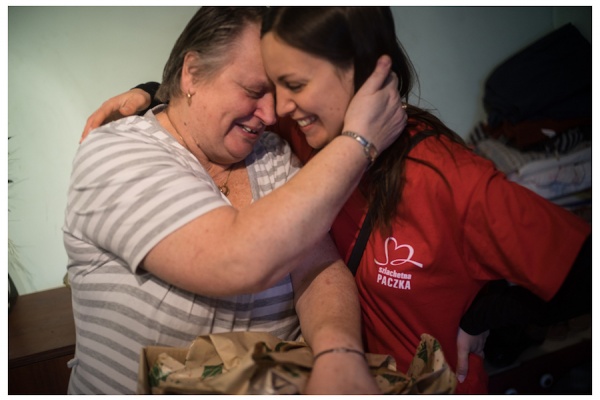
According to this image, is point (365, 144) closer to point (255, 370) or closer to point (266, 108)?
point (266, 108)

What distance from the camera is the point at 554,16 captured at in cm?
240

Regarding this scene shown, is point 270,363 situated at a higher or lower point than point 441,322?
higher

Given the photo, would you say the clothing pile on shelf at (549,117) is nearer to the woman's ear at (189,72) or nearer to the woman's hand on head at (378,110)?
the woman's hand on head at (378,110)

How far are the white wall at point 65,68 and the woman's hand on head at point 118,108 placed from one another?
31.5 inches

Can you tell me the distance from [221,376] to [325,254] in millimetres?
504

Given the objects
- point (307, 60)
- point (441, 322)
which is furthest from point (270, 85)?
point (441, 322)

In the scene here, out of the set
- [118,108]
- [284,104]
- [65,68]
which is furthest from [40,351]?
[284,104]

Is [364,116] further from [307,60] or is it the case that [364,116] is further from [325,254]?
[325,254]

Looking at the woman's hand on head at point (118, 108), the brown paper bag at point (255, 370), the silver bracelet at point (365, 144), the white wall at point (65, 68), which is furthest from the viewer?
the white wall at point (65, 68)

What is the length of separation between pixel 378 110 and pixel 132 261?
67 centimetres

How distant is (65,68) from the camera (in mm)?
1959

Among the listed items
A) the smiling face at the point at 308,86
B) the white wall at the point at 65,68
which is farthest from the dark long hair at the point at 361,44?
the white wall at the point at 65,68

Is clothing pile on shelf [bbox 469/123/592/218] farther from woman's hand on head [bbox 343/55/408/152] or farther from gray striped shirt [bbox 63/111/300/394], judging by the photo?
gray striped shirt [bbox 63/111/300/394]

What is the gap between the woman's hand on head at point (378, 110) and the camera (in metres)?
1.00
